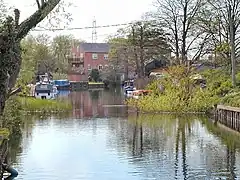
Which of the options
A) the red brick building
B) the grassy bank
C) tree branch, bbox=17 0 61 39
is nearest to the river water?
the grassy bank

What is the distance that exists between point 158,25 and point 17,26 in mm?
38341

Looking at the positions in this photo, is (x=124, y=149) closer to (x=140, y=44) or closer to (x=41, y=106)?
(x=41, y=106)

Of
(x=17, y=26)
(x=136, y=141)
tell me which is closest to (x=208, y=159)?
(x=136, y=141)

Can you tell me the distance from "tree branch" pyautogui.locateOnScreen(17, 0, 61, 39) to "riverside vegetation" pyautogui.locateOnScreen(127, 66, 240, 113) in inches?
984

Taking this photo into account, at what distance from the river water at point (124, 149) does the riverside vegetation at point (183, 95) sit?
4.42m

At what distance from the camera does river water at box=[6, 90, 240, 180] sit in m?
15.9

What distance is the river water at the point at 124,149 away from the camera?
626 inches

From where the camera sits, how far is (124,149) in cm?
2039

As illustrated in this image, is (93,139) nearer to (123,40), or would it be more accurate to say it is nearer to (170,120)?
(170,120)

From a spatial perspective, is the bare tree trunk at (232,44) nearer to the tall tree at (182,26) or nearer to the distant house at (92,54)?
the tall tree at (182,26)

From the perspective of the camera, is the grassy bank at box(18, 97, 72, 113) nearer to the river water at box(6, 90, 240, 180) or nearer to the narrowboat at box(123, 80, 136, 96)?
the river water at box(6, 90, 240, 180)

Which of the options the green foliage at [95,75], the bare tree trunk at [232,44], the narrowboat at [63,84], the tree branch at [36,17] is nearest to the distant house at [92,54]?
the green foliage at [95,75]

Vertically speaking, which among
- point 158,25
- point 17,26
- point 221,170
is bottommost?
point 221,170

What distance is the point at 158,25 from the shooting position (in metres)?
48.8
